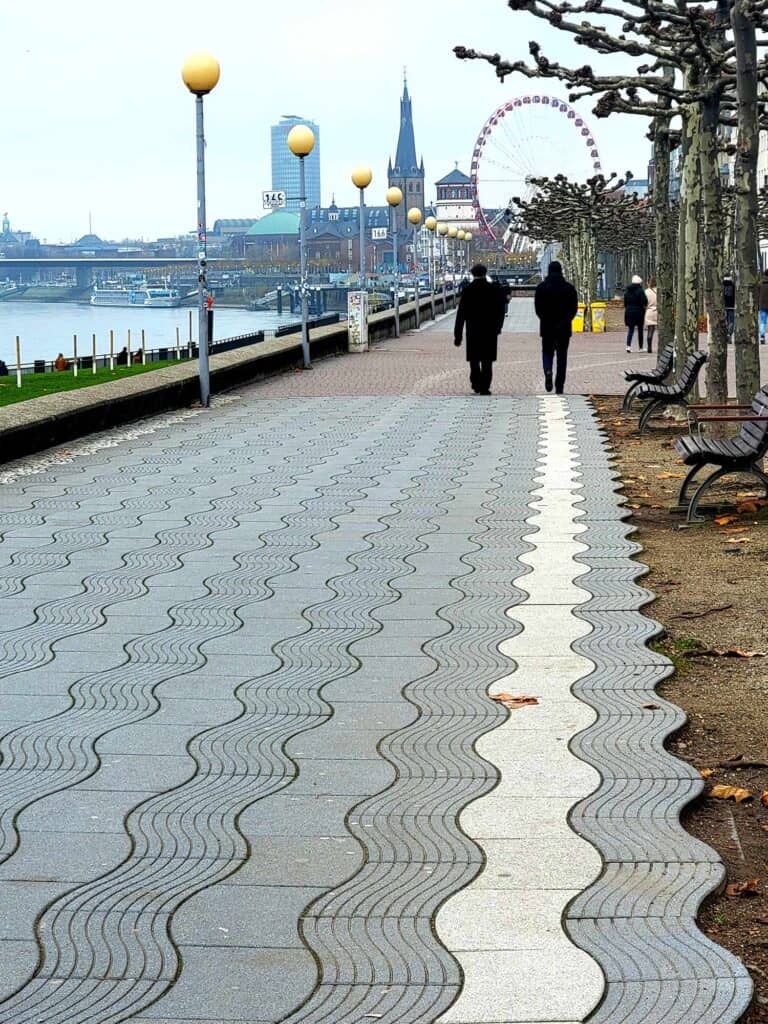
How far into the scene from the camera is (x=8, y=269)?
Result: 502 feet

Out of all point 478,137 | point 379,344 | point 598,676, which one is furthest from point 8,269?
point 598,676

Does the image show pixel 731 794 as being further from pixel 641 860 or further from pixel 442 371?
pixel 442 371

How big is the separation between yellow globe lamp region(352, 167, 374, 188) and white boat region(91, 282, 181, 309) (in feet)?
391

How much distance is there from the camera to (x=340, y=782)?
192 inches

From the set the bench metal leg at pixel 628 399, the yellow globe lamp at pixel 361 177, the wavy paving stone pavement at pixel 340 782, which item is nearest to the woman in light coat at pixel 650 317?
the yellow globe lamp at pixel 361 177

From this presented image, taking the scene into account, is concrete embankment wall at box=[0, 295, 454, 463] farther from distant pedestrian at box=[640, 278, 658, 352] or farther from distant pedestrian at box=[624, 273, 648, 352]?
distant pedestrian at box=[624, 273, 648, 352]

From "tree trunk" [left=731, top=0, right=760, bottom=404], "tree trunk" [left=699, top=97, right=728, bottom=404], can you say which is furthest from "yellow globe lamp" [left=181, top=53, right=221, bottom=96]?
"tree trunk" [left=731, top=0, right=760, bottom=404]

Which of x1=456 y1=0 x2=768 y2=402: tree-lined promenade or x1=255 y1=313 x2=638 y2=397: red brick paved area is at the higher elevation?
x1=456 y1=0 x2=768 y2=402: tree-lined promenade

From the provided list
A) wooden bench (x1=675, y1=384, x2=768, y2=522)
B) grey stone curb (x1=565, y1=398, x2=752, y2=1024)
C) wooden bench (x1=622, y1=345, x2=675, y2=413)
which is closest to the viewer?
grey stone curb (x1=565, y1=398, x2=752, y2=1024)

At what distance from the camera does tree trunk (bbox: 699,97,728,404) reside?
14203 millimetres

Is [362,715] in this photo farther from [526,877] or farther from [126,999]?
[126,999]

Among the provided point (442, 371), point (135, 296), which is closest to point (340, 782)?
point (442, 371)

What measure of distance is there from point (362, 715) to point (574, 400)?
15557 mm

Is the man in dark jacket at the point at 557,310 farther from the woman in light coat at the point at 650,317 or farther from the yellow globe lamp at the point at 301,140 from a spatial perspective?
the woman in light coat at the point at 650,317
